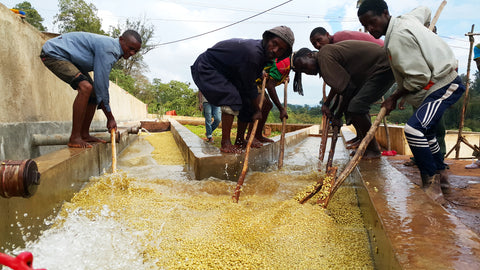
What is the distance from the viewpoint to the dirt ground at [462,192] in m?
1.87

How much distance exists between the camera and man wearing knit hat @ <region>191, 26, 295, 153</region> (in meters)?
3.05

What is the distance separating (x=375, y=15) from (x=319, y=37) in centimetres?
198

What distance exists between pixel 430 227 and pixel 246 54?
2357 mm

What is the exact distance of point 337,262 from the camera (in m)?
1.43

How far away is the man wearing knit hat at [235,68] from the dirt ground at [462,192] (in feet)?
5.79

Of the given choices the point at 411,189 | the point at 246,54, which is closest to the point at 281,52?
the point at 246,54

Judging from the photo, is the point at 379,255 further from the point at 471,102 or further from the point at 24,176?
the point at 471,102

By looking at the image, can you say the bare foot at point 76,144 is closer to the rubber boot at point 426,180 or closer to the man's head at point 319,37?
the rubber boot at point 426,180

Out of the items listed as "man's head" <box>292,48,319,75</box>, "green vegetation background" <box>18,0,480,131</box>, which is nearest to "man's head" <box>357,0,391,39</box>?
"man's head" <box>292,48,319,75</box>

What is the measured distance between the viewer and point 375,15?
251 centimetres

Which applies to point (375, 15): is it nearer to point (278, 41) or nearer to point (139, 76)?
point (278, 41)

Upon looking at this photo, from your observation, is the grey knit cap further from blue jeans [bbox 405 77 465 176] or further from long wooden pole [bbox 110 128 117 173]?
long wooden pole [bbox 110 128 117 173]

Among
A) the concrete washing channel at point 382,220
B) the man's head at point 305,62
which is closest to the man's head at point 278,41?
the man's head at point 305,62

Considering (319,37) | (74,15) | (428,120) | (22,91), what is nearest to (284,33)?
(428,120)
